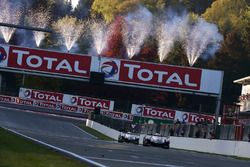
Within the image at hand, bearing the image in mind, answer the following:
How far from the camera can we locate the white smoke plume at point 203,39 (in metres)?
97.3

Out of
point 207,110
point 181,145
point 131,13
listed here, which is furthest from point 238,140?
point 131,13

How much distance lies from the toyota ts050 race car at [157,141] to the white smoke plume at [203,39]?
46.4m

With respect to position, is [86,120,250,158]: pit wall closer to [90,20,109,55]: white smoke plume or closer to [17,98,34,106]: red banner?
[17,98,34,106]: red banner

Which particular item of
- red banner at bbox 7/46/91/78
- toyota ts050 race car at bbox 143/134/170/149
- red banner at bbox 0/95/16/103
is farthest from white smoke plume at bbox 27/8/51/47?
toyota ts050 race car at bbox 143/134/170/149

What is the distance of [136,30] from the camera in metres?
112

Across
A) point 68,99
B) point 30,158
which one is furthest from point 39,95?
point 30,158

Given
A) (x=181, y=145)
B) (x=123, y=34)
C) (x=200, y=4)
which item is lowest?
(x=181, y=145)

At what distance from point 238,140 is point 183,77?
2215 cm

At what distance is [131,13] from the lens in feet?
393

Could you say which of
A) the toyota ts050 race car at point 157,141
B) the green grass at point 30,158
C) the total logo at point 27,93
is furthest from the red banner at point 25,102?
the green grass at point 30,158

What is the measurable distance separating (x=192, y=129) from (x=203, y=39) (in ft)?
168

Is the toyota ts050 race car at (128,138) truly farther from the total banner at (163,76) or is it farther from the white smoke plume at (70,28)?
the white smoke plume at (70,28)

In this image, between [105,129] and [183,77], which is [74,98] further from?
[183,77]

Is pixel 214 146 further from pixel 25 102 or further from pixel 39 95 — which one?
pixel 25 102
